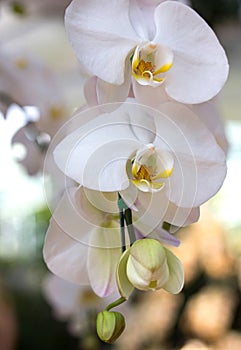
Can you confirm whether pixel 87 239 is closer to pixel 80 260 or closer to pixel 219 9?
pixel 80 260

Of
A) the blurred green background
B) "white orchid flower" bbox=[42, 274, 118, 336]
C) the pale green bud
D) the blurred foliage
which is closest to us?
the pale green bud

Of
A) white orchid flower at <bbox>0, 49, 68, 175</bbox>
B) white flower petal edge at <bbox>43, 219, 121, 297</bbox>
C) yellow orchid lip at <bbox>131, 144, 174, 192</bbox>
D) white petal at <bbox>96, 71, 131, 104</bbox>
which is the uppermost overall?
white petal at <bbox>96, 71, 131, 104</bbox>

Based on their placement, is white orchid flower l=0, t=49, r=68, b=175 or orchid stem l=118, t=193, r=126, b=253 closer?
orchid stem l=118, t=193, r=126, b=253

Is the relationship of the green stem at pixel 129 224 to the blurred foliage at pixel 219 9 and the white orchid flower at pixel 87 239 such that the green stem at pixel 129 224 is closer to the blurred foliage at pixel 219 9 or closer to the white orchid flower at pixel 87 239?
the white orchid flower at pixel 87 239

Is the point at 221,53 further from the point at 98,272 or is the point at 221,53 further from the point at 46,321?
the point at 46,321

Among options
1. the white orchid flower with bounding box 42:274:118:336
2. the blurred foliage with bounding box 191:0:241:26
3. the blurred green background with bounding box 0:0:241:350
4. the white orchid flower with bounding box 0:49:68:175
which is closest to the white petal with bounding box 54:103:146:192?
the white orchid flower with bounding box 0:49:68:175

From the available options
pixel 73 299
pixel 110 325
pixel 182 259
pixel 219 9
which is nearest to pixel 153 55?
pixel 110 325

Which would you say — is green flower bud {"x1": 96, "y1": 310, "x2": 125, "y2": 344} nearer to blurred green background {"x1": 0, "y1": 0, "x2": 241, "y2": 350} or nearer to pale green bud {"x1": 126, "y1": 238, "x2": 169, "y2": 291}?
pale green bud {"x1": 126, "y1": 238, "x2": 169, "y2": 291}

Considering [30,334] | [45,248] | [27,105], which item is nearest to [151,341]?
[30,334]

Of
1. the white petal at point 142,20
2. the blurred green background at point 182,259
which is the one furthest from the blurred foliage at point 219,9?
the white petal at point 142,20
